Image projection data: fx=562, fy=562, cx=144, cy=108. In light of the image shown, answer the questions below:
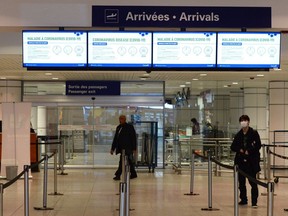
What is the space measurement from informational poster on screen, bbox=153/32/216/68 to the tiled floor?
2.67m

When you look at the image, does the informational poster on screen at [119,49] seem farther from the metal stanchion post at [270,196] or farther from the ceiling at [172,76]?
the ceiling at [172,76]

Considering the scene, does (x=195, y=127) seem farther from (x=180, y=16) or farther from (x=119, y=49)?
(x=180, y=16)

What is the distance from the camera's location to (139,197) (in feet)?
38.5

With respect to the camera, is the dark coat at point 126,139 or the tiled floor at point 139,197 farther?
the dark coat at point 126,139

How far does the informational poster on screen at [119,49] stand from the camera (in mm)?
8602

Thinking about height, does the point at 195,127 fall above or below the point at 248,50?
below

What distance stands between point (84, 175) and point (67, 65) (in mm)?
8381

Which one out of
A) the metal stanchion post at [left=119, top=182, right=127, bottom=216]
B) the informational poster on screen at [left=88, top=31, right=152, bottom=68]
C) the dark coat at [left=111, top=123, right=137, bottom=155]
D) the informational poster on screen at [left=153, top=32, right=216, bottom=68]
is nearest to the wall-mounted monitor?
the informational poster on screen at [left=153, top=32, right=216, bottom=68]

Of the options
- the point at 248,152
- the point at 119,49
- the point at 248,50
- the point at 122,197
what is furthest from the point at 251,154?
the point at 122,197

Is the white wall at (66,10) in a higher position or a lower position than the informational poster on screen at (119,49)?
higher

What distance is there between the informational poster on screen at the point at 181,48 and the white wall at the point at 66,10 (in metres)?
0.53

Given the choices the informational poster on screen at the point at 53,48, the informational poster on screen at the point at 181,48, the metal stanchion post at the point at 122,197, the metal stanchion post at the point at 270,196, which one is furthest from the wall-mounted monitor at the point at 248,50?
the metal stanchion post at the point at 122,197

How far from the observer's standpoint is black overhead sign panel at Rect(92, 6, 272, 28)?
838 cm

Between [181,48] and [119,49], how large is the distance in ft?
3.15
